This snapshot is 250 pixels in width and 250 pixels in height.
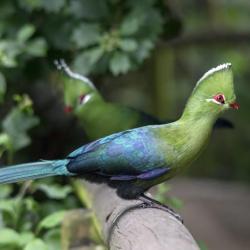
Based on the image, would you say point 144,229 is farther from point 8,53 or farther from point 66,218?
point 8,53

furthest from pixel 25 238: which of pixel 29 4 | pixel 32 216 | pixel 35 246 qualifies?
pixel 29 4

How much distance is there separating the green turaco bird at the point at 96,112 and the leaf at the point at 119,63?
0.35 metres

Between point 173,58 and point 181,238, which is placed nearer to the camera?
point 181,238

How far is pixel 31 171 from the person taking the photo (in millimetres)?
2268

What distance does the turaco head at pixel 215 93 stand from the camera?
2158 mm

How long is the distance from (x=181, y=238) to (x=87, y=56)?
71.9 inches

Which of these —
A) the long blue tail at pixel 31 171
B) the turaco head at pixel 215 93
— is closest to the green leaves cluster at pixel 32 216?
the long blue tail at pixel 31 171

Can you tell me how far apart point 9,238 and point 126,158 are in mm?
696

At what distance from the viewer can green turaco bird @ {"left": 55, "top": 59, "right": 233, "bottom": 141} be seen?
10.1 ft

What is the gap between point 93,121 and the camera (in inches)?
123

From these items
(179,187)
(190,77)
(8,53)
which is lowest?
(179,187)

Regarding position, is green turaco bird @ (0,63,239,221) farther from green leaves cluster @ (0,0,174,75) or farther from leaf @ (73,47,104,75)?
leaf @ (73,47,104,75)

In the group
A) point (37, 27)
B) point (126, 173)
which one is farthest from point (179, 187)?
point (126, 173)

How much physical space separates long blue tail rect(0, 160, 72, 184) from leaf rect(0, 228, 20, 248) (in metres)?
0.53
